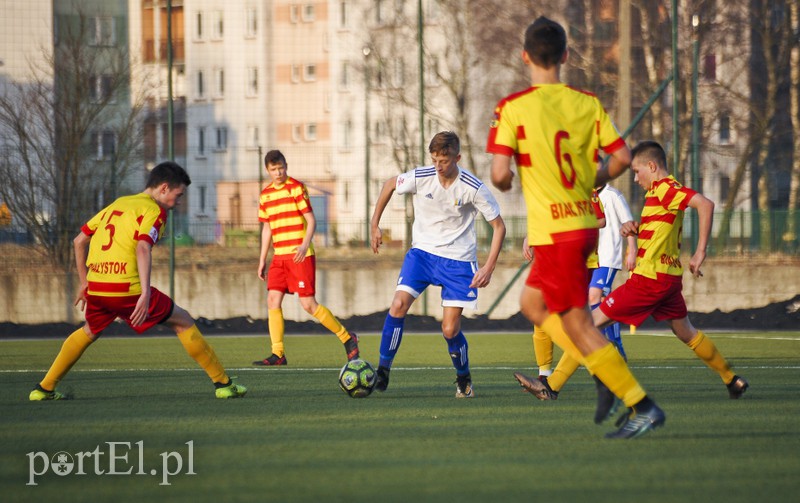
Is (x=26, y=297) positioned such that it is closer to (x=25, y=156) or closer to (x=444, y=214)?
(x=25, y=156)

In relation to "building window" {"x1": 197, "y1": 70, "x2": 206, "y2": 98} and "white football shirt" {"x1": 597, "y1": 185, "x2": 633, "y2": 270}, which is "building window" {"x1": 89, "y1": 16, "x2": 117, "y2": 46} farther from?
"white football shirt" {"x1": 597, "y1": 185, "x2": 633, "y2": 270}

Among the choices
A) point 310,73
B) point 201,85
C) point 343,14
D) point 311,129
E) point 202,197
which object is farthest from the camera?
point 343,14

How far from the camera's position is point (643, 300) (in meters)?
8.10

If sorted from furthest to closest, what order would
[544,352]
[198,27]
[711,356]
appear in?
[198,27] < [544,352] < [711,356]

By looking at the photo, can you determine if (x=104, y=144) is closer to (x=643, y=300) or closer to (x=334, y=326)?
(x=334, y=326)

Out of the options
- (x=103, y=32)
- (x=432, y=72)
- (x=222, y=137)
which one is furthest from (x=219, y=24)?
(x=432, y=72)

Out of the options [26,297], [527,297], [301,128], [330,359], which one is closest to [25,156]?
[26,297]

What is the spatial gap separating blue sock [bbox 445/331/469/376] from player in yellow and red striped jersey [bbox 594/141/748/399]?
38.3 inches

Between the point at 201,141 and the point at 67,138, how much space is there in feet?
7.20

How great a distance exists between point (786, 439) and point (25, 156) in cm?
1529

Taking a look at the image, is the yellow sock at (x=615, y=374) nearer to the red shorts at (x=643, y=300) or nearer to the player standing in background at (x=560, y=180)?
the player standing in background at (x=560, y=180)

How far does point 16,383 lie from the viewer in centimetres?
938

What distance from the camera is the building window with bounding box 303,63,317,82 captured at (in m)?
23.3

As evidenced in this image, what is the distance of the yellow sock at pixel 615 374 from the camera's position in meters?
5.68
